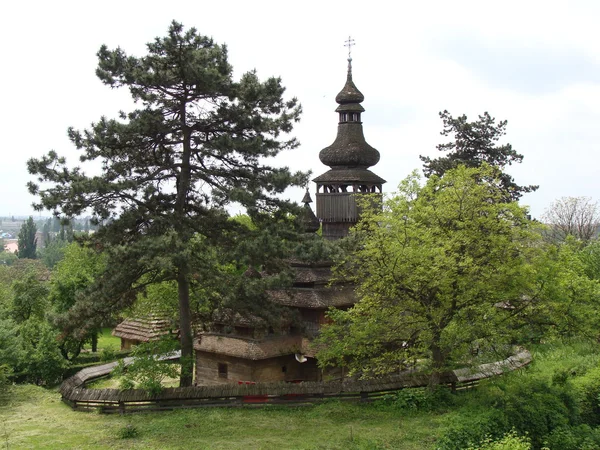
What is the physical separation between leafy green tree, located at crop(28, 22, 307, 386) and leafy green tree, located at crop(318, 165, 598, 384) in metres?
4.43

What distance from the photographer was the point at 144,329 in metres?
37.5

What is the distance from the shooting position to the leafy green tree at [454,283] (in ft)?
62.3

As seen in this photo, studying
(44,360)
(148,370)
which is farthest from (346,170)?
(44,360)

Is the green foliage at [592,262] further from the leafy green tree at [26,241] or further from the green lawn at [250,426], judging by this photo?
the leafy green tree at [26,241]

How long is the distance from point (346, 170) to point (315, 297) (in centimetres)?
880

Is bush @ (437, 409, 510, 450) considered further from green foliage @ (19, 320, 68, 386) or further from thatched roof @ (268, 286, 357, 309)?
green foliage @ (19, 320, 68, 386)

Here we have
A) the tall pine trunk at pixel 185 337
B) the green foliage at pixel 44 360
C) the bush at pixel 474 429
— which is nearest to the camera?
the bush at pixel 474 429

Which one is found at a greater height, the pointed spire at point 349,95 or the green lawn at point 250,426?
the pointed spire at point 349,95

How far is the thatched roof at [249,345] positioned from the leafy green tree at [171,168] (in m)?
3.34

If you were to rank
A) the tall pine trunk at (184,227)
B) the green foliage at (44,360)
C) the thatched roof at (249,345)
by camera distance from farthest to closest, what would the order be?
the green foliage at (44,360)
the thatched roof at (249,345)
the tall pine trunk at (184,227)

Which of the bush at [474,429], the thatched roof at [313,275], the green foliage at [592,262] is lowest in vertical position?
the bush at [474,429]

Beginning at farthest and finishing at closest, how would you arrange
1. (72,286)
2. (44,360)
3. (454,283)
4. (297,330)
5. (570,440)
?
1. (72,286)
2. (44,360)
3. (297,330)
4. (454,283)
5. (570,440)

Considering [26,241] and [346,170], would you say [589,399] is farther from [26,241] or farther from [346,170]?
[26,241]

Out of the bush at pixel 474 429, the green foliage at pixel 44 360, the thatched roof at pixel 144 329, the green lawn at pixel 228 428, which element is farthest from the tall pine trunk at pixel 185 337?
the thatched roof at pixel 144 329
